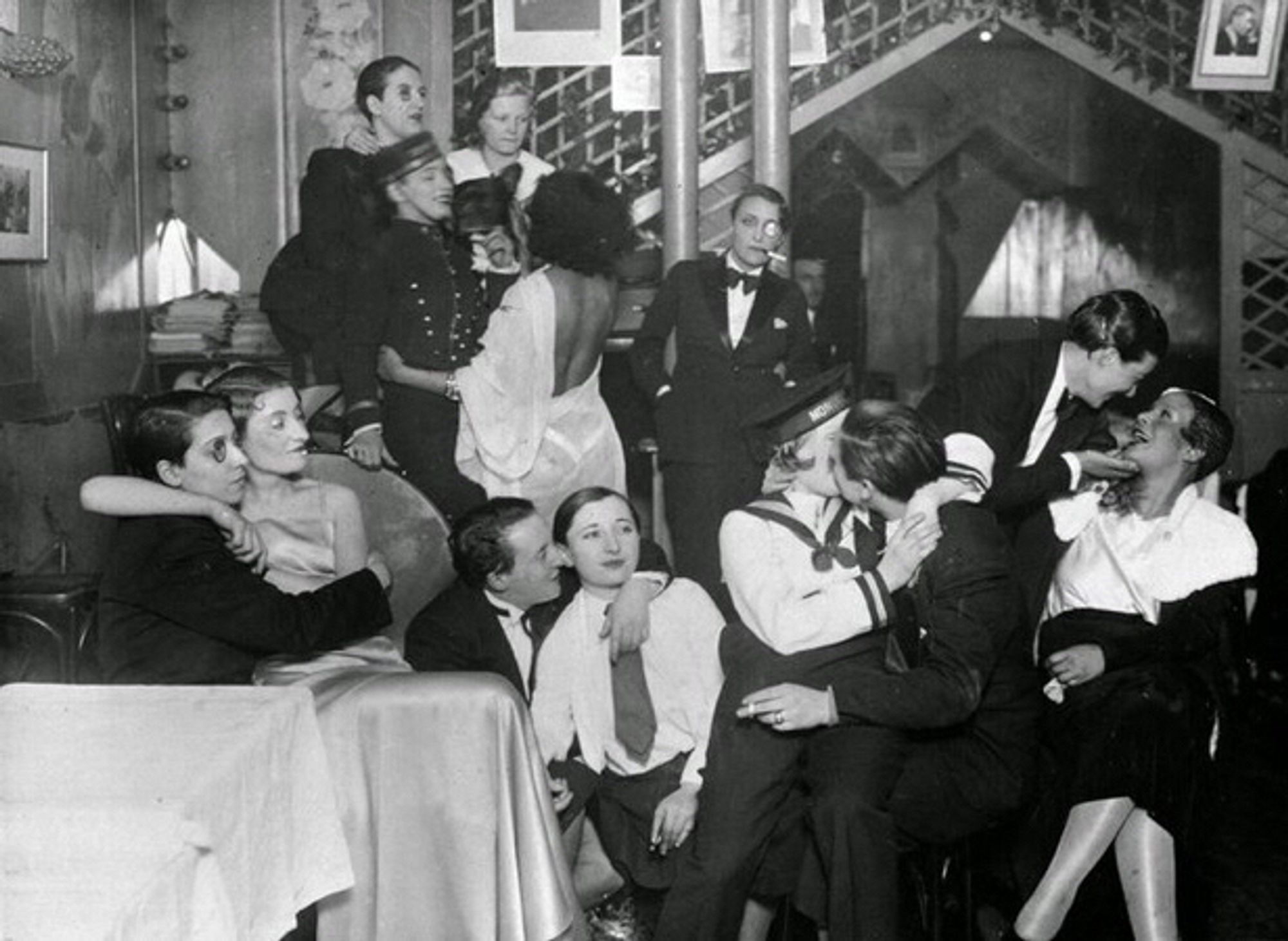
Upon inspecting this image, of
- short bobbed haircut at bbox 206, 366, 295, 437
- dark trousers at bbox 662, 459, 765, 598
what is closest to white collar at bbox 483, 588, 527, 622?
short bobbed haircut at bbox 206, 366, 295, 437

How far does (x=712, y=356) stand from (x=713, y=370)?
39 mm

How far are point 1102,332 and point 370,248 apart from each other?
6.23 feet

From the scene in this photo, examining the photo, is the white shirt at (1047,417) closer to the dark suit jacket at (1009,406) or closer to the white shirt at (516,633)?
the dark suit jacket at (1009,406)

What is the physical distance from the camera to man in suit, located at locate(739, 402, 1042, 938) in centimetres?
291

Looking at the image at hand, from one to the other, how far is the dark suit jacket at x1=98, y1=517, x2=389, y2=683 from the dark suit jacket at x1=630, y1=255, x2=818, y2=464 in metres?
1.79

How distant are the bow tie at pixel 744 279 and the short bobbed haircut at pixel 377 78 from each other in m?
1.03

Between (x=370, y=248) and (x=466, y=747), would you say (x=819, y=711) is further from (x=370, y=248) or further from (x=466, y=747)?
(x=370, y=248)

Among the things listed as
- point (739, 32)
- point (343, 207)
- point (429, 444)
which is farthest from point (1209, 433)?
point (739, 32)

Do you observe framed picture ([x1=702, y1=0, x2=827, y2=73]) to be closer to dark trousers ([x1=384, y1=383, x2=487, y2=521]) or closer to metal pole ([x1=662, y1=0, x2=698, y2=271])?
metal pole ([x1=662, y1=0, x2=698, y2=271])

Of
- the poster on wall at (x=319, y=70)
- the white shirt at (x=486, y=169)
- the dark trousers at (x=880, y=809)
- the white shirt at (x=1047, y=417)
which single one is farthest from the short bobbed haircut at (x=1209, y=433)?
the poster on wall at (x=319, y=70)

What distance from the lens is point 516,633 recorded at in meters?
3.50

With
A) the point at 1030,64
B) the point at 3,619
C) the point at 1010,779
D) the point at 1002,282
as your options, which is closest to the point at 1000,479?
the point at 1010,779

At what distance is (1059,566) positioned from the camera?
11.8 ft

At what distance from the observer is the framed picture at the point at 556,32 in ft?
17.9
